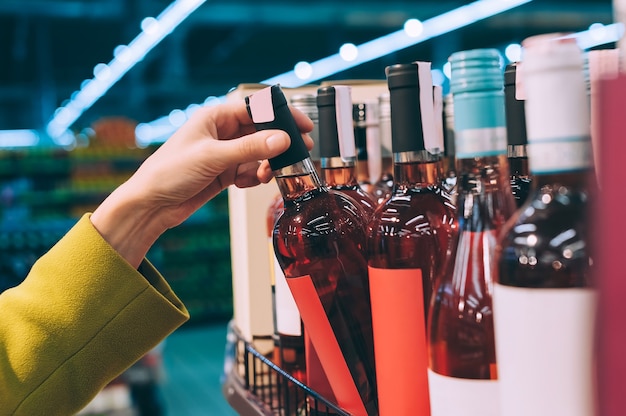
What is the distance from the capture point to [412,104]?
0.66 m

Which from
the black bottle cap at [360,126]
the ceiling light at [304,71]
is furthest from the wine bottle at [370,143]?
the ceiling light at [304,71]

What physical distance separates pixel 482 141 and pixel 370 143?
1.54 feet

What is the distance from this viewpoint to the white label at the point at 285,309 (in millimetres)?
938

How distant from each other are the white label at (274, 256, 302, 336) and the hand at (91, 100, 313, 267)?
6.8 inches

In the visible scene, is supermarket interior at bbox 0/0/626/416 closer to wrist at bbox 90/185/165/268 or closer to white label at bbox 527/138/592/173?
white label at bbox 527/138/592/173

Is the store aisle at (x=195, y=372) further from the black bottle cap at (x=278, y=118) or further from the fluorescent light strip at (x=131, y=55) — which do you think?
the black bottle cap at (x=278, y=118)

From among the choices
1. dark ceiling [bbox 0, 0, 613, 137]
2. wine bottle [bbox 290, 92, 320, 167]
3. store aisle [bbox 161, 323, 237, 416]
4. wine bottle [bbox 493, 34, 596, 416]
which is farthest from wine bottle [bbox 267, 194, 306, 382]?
dark ceiling [bbox 0, 0, 613, 137]

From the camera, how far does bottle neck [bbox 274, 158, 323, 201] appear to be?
0.80m

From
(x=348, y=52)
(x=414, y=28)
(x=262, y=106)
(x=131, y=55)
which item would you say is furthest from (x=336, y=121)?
(x=348, y=52)

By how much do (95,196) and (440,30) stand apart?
4174 millimetres

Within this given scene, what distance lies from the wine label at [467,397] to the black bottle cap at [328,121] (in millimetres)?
372

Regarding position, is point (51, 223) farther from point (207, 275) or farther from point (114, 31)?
point (114, 31)

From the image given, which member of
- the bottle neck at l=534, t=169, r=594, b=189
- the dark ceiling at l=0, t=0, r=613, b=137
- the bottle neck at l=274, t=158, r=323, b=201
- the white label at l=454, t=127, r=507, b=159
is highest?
the dark ceiling at l=0, t=0, r=613, b=137

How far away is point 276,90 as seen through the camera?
77 centimetres
